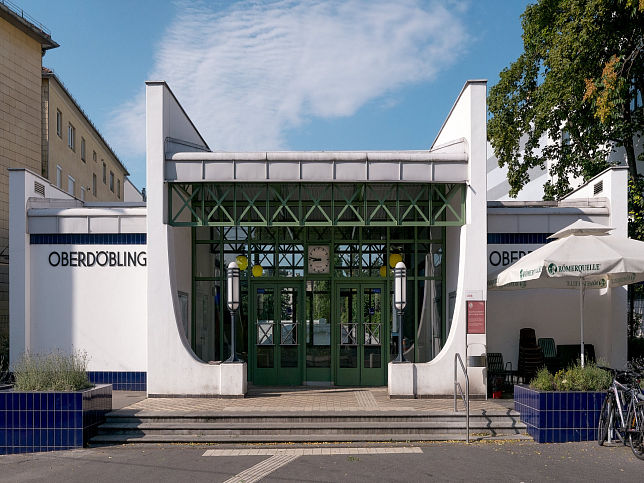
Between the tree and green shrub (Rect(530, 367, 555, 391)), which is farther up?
the tree

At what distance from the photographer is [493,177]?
38.3 meters

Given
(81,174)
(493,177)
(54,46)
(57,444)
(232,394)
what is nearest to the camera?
(57,444)

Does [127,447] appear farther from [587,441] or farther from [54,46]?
[54,46]

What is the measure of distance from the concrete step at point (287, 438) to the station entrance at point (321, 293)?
11.9 ft

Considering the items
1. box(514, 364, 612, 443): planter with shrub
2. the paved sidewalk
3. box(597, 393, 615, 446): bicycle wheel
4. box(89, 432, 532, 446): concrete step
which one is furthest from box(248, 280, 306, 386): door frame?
box(597, 393, 615, 446): bicycle wheel

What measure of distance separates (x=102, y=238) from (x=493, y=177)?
30.9m

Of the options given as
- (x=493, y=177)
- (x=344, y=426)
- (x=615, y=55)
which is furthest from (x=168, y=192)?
(x=493, y=177)

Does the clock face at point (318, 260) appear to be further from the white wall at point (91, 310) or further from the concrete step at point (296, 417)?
the concrete step at point (296, 417)

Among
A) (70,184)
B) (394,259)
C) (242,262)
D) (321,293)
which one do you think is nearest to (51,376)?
(242,262)

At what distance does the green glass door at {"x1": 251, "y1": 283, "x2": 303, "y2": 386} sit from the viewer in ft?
40.5

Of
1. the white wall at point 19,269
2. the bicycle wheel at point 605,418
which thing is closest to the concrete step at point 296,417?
the bicycle wheel at point 605,418

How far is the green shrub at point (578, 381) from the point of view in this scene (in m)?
8.34

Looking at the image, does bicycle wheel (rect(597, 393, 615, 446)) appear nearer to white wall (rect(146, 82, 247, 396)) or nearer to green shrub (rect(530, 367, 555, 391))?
green shrub (rect(530, 367, 555, 391))

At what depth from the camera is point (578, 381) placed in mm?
8383
